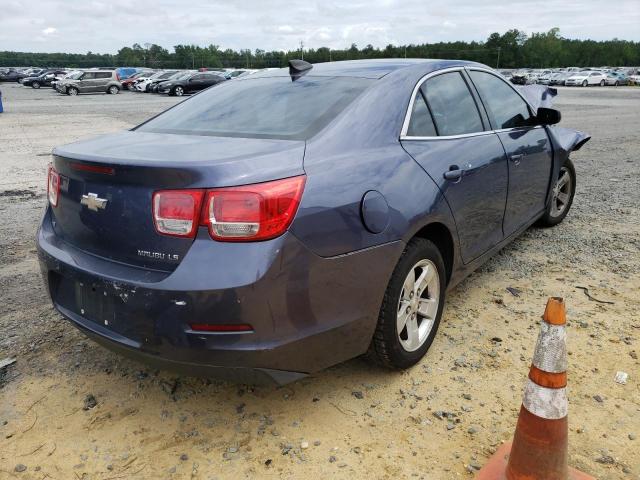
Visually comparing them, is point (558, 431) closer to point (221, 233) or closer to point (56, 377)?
point (221, 233)

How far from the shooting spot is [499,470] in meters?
2.24

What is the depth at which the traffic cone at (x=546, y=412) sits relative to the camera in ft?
6.58

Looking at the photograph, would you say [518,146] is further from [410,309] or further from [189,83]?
[189,83]

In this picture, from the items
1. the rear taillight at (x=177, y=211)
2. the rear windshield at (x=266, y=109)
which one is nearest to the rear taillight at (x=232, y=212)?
the rear taillight at (x=177, y=211)

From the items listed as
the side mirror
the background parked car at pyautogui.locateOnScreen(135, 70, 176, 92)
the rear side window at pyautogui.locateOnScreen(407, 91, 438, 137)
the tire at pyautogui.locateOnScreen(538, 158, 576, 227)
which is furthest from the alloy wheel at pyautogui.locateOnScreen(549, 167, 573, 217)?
the background parked car at pyautogui.locateOnScreen(135, 70, 176, 92)

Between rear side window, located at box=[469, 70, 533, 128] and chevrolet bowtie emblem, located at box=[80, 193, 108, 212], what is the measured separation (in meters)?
2.64

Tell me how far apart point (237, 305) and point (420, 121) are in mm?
1599

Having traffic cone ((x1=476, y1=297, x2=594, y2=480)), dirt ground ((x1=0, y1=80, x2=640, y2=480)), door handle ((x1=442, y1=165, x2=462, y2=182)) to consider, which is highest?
door handle ((x1=442, y1=165, x2=462, y2=182))

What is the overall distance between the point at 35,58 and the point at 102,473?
110m

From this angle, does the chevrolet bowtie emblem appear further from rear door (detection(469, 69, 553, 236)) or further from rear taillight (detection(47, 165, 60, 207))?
rear door (detection(469, 69, 553, 236))

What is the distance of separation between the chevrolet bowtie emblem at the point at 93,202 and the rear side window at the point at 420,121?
1.57 m

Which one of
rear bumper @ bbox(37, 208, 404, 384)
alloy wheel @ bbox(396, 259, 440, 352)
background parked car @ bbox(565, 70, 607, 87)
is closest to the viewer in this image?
rear bumper @ bbox(37, 208, 404, 384)

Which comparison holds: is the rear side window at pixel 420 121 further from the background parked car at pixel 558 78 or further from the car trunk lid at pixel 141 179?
the background parked car at pixel 558 78

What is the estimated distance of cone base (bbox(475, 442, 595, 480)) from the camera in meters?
2.19
